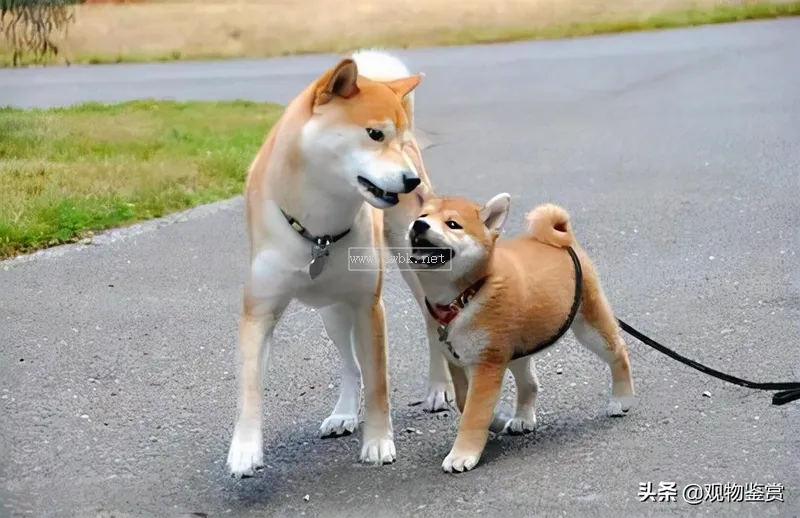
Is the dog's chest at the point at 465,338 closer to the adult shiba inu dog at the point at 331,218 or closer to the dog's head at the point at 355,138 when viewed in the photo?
the adult shiba inu dog at the point at 331,218

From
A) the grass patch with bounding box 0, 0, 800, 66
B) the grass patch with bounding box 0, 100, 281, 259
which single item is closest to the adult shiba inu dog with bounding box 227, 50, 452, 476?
the grass patch with bounding box 0, 100, 281, 259

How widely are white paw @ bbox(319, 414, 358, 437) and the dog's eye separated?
1209 mm

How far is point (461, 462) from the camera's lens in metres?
3.44

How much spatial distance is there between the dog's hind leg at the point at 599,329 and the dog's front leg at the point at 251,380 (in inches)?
39.4

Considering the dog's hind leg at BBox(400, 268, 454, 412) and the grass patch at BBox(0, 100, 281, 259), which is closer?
the dog's hind leg at BBox(400, 268, 454, 412)

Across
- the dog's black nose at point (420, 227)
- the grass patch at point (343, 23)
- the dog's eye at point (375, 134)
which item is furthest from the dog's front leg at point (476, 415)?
the grass patch at point (343, 23)

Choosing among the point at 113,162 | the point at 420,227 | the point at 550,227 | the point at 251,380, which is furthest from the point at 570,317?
the point at 113,162

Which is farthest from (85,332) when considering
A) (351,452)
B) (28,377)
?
(351,452)

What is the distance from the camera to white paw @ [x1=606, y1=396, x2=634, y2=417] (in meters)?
3.89

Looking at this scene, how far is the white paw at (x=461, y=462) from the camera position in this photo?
3.44 m

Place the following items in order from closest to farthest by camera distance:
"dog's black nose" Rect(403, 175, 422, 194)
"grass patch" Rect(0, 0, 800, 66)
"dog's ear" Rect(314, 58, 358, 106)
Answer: "dog's black nose" Rect(403, 175, 422, 194)
"dog's ear" Rect(314, 58, 358, 106)
"grass patch" Rect(0, 0, 800, 66)

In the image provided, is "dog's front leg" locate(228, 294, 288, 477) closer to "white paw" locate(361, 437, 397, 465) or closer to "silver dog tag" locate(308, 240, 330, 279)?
"silver dog tag" locate(308, 240, 330, 279)

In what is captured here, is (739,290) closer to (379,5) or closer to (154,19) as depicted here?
(379,5)

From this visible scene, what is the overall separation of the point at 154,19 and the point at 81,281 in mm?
7547
